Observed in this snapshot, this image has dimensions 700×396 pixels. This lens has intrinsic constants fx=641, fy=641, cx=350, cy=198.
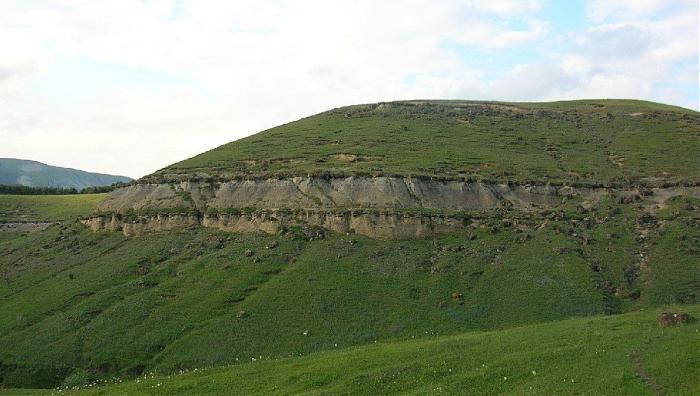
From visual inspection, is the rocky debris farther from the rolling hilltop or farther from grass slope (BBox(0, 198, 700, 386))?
grass slope (BBox(0, 198, 700, 386))

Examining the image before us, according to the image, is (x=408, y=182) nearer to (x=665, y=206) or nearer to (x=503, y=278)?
(x=503, y=278)

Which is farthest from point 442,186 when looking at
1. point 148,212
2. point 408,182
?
point 148,212

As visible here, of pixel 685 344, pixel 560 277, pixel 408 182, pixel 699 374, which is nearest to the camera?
pixel 699 374

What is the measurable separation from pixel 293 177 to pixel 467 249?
21672mm

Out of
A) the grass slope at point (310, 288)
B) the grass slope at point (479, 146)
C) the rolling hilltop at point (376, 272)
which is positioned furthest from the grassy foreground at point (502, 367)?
the grass slope at point (479, 146)

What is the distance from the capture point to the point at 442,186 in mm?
67312

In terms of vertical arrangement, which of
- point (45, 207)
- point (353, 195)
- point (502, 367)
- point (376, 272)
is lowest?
point (502, 367)

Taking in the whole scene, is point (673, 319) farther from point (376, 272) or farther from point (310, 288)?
point (310, 288)

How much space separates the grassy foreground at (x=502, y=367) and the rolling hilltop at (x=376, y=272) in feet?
0.46

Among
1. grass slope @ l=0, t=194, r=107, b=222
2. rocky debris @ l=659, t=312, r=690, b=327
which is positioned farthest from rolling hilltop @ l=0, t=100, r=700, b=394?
grass slope @ l=0, t=194, r=107, b=222

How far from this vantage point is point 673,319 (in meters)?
32.8

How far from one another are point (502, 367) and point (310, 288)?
78.0 ft

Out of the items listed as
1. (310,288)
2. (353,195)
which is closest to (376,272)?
(310,288)

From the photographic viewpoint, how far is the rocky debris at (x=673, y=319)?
32594 mm
